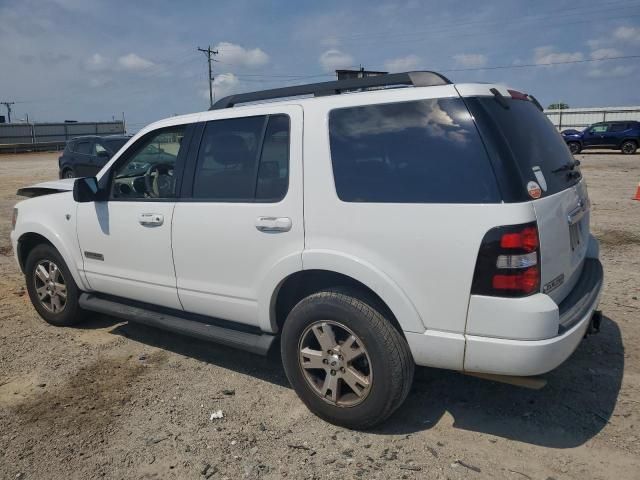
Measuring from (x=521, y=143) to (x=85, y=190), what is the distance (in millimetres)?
3212

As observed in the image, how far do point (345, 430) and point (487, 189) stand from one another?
166 centimetres

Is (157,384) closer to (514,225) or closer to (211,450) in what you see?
(211,450)

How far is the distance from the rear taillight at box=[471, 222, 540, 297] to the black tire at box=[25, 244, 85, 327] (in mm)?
3669

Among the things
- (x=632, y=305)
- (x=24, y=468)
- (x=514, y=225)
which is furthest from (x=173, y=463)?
(x=632, y=305)

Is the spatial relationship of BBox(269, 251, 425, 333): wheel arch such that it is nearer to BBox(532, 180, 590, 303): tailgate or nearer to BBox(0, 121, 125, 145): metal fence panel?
BBox(532, 180, 590, 303): tailgate

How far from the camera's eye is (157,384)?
3.85 m

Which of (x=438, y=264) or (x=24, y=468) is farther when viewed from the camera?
(x=24, y=468)

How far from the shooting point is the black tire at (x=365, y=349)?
9.57ft

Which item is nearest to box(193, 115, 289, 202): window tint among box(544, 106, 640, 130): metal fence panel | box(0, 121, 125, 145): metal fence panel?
box(544, 106, 640, 130): metal fence panel

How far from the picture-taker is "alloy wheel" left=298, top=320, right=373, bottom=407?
3.06m

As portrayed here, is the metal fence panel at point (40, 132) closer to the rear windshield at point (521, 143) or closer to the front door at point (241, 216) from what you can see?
the front door at point (241, 216)

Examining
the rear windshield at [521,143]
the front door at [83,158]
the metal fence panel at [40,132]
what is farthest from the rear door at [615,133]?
the metal fence panel at [40,132]

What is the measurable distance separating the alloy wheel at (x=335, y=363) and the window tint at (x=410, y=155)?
0.80 m

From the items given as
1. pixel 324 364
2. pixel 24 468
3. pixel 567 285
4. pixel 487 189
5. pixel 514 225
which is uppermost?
pixel 487 189
